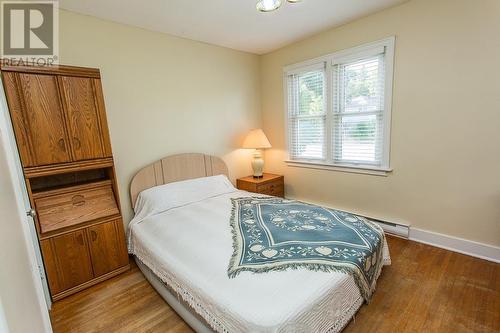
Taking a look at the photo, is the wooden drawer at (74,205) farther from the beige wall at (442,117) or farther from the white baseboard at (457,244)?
the white baseboard at (457,244)

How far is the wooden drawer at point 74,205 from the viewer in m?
1.92

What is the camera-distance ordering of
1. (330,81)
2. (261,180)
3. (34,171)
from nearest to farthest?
(34,171) < (330,81) < (261,180)

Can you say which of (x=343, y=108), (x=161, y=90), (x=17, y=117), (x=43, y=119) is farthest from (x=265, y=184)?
(x=17, y=117)

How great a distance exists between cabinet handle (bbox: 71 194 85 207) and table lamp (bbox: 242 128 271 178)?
2.08 m

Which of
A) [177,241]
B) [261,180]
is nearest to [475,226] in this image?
[261,180]

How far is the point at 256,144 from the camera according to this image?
346 cm

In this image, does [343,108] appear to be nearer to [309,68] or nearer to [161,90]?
[309,68]

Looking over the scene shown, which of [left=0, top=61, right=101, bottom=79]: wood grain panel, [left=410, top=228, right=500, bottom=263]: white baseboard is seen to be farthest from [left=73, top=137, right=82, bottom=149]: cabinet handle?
[left=410, top=228, right=500, bottom=263]: white baseboard

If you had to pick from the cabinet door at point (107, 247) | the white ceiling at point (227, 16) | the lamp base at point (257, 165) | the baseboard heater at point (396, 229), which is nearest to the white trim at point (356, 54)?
the white ceiling at point (227, 16)

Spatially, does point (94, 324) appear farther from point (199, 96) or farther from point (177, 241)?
point (199, 96)

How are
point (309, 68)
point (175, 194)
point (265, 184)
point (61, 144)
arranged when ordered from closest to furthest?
point (61, 144) < point (175, 194) < point (309, 68) < point (265, 184)

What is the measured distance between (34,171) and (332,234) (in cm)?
234

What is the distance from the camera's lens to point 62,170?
6.32 feet

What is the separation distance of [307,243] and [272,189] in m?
1.89
